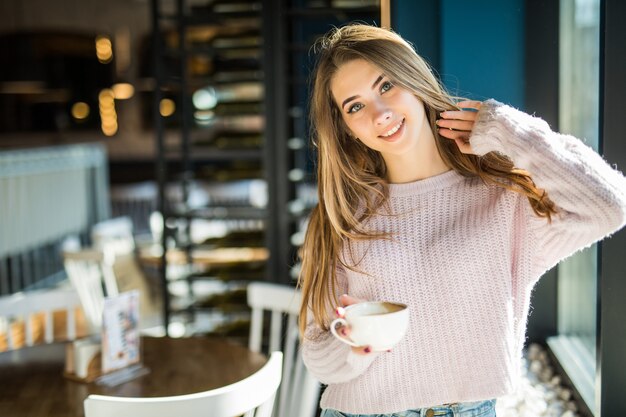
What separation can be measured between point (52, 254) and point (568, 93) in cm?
512

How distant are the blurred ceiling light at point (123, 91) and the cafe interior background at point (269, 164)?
5.38 ft

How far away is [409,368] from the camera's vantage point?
146 centimetres

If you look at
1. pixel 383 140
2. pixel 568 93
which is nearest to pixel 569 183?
pixel 383 140

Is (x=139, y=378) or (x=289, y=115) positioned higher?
(x=289, y=115)

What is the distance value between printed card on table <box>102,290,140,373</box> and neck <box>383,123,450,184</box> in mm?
974

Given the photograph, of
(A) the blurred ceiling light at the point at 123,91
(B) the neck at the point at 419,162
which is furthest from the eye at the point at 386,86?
(A) the blurred ceiling light at the point at 123,91

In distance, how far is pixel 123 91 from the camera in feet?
33.8

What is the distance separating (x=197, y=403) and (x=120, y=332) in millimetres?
786

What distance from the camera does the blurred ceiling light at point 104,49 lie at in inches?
400

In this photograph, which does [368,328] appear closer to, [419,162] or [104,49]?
[419,162]

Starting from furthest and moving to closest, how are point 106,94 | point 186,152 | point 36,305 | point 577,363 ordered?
1. point 106,94
2. point 186,152
3. point 36,305
4. point 577,363

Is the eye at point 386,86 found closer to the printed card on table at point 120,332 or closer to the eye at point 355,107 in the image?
the eye at point 355,107

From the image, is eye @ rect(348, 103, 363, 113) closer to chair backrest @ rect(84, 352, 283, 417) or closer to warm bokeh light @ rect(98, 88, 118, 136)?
chair backrest @ rect(84, 352, 283, 417)

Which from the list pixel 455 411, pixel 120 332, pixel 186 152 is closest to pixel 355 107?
pixel 455 411
